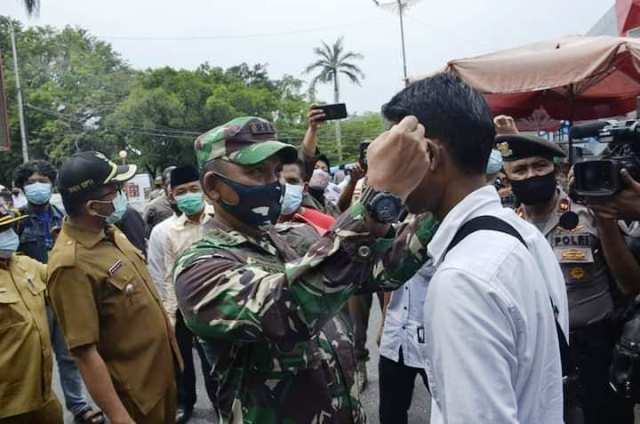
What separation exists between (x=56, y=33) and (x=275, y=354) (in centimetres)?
4498

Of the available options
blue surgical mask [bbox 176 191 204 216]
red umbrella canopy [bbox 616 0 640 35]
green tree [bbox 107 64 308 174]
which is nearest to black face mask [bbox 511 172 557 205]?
blue surgical mask [bbox 176 191 204 216]

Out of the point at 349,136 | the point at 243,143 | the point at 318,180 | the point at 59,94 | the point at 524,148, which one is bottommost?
the point at 349,136

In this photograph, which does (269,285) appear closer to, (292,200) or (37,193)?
(292,200)

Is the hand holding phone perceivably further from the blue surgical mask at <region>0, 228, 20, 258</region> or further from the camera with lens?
the blue surgical mask at <region>0, 228, 20, 258</region>

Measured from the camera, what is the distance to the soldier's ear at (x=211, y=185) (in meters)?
1.85

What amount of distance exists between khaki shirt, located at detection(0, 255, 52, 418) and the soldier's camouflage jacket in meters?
1.64

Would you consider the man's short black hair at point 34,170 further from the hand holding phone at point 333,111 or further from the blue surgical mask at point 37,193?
the hand holding phone at point 333,111

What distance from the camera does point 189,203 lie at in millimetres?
4492

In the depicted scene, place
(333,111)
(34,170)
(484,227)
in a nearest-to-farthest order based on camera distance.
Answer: (484,227) → (333,111) → (34,170)

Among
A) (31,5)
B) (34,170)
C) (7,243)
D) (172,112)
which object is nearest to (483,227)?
(7,243)

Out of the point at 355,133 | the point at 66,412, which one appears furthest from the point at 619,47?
the point at 355,133

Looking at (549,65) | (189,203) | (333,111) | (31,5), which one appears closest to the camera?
(333,111)

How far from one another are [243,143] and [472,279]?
95 cm

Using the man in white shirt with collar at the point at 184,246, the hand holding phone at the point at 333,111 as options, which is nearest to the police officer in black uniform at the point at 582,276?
the hand holding phone at the point at 333,111
